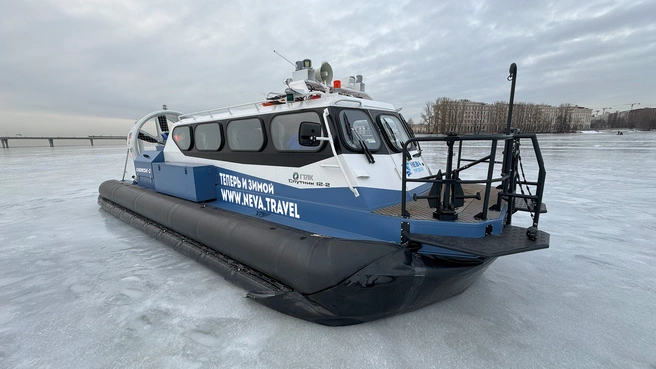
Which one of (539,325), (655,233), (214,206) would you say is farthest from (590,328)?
(214,206)

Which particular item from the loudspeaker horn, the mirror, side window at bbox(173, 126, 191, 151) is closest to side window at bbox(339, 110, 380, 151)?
the mirror

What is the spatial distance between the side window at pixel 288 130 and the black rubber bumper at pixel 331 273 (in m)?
0.91

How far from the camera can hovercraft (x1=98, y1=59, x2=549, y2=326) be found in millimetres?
2395

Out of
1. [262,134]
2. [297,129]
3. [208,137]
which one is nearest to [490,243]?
[297,129]

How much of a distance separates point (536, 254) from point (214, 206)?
14.6 ft

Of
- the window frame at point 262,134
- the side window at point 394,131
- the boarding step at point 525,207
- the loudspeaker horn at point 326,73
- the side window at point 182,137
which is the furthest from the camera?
the side window at point 182,137

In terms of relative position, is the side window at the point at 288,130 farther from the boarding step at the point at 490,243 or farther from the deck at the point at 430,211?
the boarding step at the point at 490,243

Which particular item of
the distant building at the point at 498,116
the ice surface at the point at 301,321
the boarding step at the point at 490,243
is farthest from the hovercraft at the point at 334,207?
the distant building at the point at 498,116

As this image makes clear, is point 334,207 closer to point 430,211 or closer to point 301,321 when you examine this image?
point 430,211

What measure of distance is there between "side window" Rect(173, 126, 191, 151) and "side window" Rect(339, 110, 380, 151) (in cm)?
313

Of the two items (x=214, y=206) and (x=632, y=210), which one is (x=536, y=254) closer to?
(x=632, y=210)

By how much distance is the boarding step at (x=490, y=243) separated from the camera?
2.13 metres

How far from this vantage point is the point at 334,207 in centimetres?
301

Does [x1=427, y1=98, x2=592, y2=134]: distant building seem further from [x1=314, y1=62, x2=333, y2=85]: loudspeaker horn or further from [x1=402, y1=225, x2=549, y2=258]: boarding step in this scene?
[x1=402, y1=225, x2=549, y2=258]: boarding step
